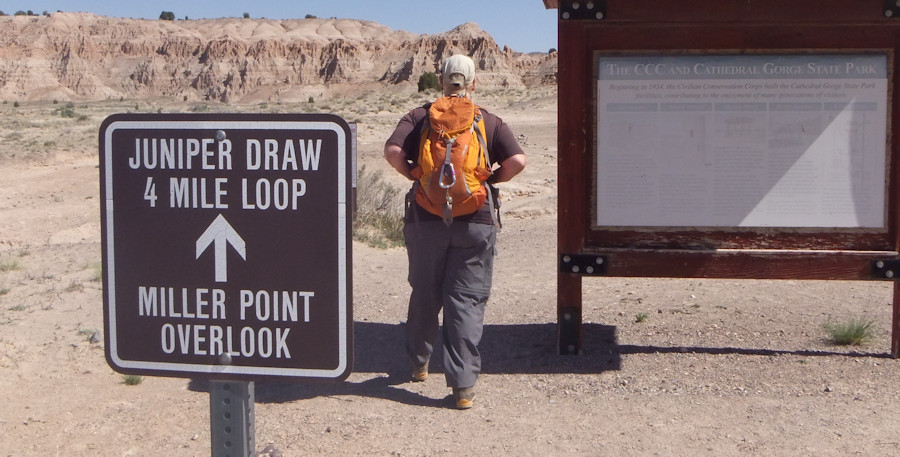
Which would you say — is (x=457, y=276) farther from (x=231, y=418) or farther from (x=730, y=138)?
(x=231, y=418)

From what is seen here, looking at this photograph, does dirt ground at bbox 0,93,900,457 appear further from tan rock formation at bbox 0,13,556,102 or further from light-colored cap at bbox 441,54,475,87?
tan rock formation at bbox 0,13,556,102

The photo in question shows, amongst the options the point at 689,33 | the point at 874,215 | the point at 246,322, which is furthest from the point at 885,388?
the point at 246,322

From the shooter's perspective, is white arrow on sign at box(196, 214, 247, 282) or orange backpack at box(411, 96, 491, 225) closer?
white arrow on sign at box(196, 214, 247, 282)

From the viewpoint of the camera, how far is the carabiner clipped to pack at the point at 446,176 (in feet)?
13.9

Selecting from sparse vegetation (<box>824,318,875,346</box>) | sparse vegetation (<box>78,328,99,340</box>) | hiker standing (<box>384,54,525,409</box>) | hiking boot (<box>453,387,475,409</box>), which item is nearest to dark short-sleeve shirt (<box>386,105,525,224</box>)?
hiker standing (<box>384,54,525,409</box>)

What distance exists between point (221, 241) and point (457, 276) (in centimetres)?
236

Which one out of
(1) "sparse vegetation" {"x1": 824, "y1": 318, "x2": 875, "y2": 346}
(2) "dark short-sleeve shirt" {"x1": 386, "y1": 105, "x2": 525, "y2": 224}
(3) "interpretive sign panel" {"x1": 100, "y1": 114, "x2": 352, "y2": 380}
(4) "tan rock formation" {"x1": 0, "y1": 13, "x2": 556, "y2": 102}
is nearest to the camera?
(3) "interpretive sign panel" {"x1": 100, "y1": 114, "x2": 352, "y2": 380}

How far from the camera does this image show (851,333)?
219 inches

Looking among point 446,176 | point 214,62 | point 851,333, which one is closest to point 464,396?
point 446,176

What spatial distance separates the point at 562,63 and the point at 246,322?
3205 millimetres

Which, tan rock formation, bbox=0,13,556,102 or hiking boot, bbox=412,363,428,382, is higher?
tan rock formation, bbox=0,13,556,102

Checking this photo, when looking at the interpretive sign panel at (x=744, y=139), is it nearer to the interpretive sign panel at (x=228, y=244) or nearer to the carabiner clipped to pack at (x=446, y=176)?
the carabiner clipped to pack at (x=446, y=176)

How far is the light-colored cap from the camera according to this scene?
14.7 ft

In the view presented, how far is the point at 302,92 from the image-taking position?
275ft
